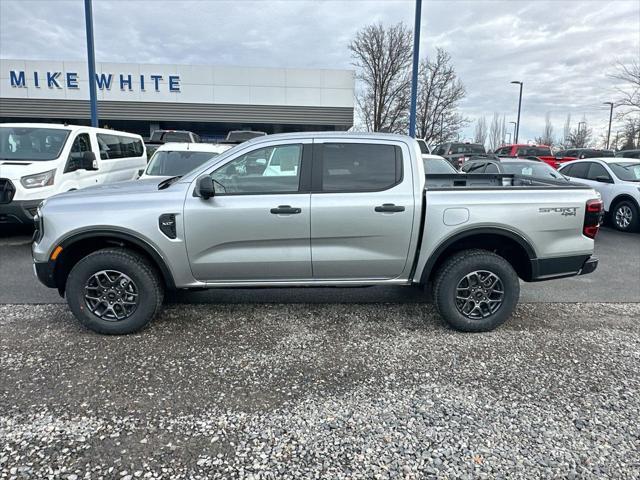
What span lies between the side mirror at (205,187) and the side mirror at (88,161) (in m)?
5.34

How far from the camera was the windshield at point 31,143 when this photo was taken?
24.8ft

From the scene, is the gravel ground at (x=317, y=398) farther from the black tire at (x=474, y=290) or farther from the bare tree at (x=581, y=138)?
the bare tree at (x=581, y=138)

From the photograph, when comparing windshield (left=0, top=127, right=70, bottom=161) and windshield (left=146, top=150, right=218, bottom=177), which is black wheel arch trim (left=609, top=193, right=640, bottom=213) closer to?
windshield (left=146, top=150, right=218, bottom=177)

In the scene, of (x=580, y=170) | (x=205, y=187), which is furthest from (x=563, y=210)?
(x=580, y=170)

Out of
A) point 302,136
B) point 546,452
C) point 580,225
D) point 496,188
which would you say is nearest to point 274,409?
point 546,452

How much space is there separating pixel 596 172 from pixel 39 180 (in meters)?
11.4

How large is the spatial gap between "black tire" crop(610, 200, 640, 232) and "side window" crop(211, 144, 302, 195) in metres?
8.58

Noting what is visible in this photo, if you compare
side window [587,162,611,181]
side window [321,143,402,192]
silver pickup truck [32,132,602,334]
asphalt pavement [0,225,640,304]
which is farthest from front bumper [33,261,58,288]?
side window [587,162,611,181]

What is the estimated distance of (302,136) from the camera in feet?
13.6

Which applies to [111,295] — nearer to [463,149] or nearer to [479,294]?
[479,294]

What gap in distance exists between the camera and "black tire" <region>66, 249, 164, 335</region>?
3891 mm

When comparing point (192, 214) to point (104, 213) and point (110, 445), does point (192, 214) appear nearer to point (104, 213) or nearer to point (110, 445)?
point (104, 213)

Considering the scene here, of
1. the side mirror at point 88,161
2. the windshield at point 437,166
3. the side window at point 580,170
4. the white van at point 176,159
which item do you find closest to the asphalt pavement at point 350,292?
the side mirror at point 88,161

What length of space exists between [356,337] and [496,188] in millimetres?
1860
